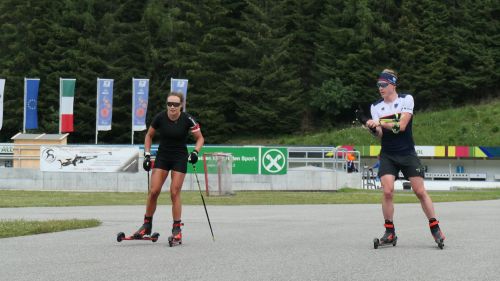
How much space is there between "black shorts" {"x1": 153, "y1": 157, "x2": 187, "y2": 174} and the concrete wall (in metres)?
19.5

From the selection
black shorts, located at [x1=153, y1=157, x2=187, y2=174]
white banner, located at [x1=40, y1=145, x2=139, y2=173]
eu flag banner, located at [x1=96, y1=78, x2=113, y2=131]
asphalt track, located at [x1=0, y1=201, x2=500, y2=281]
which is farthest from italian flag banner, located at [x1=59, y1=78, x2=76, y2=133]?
black shorts, located at [x1=153, y1=157, x2=187, y2=174]

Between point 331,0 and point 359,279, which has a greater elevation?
point 331,0

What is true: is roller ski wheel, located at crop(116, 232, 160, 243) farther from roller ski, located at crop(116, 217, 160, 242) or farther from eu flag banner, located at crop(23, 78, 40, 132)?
eu flag banner, located at crop(23, 78, 40, 132)

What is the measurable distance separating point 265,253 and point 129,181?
22.5m

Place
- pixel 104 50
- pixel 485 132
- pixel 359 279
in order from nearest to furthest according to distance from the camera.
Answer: pixel 359 279, pixel 485 132, pixel 104 50

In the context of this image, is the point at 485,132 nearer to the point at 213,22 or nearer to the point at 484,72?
the point at 484,72

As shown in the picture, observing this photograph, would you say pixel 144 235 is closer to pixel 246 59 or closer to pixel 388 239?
pixel 388 239

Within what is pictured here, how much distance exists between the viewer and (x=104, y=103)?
4850 cm

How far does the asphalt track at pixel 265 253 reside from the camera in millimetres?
8008

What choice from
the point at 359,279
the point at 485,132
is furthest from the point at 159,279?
the point at 485,132

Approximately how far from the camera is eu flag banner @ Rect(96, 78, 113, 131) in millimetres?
48125

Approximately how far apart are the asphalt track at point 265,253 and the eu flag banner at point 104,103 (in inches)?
1321

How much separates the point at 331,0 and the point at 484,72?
13985 millimetres

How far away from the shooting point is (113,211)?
18.3 m
